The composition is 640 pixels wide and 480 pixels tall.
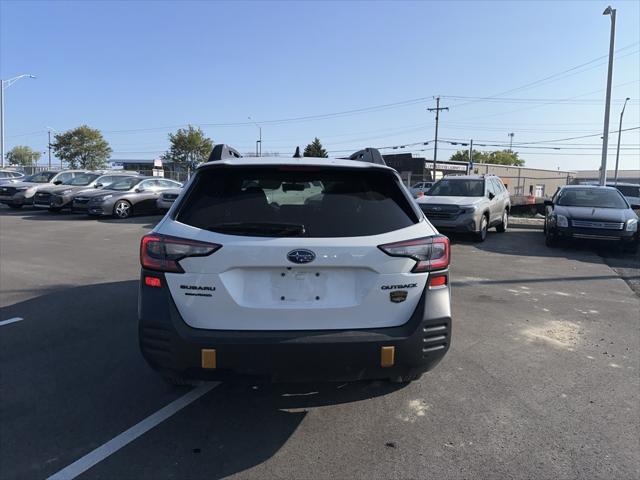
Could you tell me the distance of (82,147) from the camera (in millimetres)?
66625

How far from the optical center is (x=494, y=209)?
13664mm

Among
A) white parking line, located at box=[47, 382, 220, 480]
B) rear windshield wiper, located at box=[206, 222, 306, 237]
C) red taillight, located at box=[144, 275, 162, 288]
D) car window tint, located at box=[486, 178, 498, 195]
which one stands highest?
car window tint, located at box=[486, 178, 498, 195]

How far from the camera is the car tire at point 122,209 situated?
1772 cm

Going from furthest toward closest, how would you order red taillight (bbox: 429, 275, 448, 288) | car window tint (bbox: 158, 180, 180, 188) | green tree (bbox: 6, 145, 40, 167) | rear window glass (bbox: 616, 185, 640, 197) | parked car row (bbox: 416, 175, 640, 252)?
1. green tree (bbox: 6, 145, 40, 167)
2. rear window glass (bbox: 616, 185, 640, 197)
3. car window tint (bbox: 158, 180, 180, 188)
4. parked car row (bbox: 416, 175, 640, 252)
5. red taillight (bbox: 429, 275, 448, 288)

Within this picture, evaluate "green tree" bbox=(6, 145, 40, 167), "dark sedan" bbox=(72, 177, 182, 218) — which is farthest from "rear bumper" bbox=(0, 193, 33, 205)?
"green tree" bbox=(6, 145, 40, 167)

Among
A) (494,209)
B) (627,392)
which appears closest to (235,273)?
(627,392)

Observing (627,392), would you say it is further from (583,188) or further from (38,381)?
(583,188)

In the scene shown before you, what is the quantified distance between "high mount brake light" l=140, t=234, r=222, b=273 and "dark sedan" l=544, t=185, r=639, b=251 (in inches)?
417

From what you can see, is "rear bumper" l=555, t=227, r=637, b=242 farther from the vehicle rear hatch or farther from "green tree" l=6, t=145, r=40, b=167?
"green tree" l=6, t=145, r=40, b=167

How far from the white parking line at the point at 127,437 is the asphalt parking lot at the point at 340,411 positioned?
13mm

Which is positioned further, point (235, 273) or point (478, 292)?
point (478, 292)

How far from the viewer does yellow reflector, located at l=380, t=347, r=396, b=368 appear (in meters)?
2.87

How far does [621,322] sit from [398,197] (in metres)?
4.29

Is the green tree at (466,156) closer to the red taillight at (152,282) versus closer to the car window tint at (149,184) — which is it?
the car window tint at (149,184)
